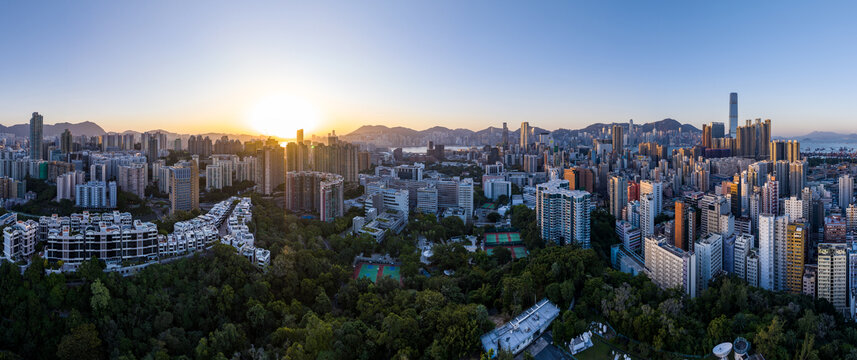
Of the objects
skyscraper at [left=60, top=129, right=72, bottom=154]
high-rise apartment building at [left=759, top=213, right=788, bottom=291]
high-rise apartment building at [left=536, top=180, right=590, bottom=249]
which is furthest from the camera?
skyscraper at [left=60, top=129, right=72, bottom=154]

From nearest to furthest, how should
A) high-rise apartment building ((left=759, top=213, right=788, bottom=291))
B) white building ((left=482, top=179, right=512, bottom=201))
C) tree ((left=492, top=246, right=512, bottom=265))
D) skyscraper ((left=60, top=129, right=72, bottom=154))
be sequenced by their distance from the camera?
high-rise apartment building ((left=759, top=213, right=788, bottom=291)), tree ((left=492, top=246, right=512, bottom=265)), skyscraper ((left=60, top=129, right=72, bottom=154)), white building ((left=482, top=179, right=512, bottom=201))

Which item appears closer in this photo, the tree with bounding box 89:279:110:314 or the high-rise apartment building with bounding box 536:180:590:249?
the tree with bounding box 89:279:110:314

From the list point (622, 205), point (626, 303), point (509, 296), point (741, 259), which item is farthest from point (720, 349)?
point (622, 205)

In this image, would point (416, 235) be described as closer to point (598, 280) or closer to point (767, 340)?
point (598, 280)

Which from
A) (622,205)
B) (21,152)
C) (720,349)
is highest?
(21,152)

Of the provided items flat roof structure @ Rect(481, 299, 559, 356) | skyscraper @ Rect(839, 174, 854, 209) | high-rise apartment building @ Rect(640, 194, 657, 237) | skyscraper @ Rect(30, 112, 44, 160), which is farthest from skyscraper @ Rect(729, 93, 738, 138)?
skyscraper @ Rect(30, 112, 44, 160)

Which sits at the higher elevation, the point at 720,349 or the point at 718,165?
the point at 718,165

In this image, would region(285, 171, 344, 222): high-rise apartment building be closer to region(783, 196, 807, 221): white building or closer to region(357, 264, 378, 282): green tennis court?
region(357, 264, 378, 282): green tennis court
